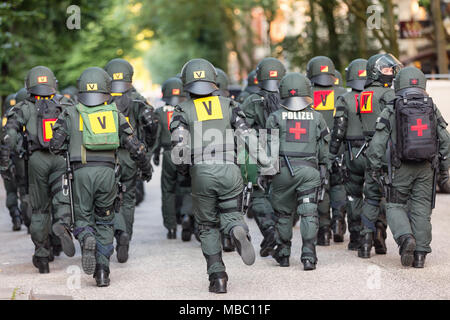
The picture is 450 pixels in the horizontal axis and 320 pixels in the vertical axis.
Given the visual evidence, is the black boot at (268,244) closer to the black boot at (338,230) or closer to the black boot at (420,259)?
the black boot at (338,230)

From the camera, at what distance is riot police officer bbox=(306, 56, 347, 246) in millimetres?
11141

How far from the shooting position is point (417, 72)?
9.24 meters

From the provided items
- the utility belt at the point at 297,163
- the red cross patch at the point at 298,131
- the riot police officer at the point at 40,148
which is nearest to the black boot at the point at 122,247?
the riot police officer at the point at 40,148

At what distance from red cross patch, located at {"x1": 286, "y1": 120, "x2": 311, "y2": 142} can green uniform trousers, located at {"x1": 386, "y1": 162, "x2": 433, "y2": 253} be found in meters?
1.02

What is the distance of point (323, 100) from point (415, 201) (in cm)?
260

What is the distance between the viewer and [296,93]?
9477 millimetres

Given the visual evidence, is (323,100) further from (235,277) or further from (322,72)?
(235,277)

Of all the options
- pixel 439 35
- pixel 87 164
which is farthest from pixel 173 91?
pixel 439 35

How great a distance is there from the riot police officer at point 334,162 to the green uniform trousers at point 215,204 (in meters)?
3.02

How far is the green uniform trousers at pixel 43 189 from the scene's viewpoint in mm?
9648
